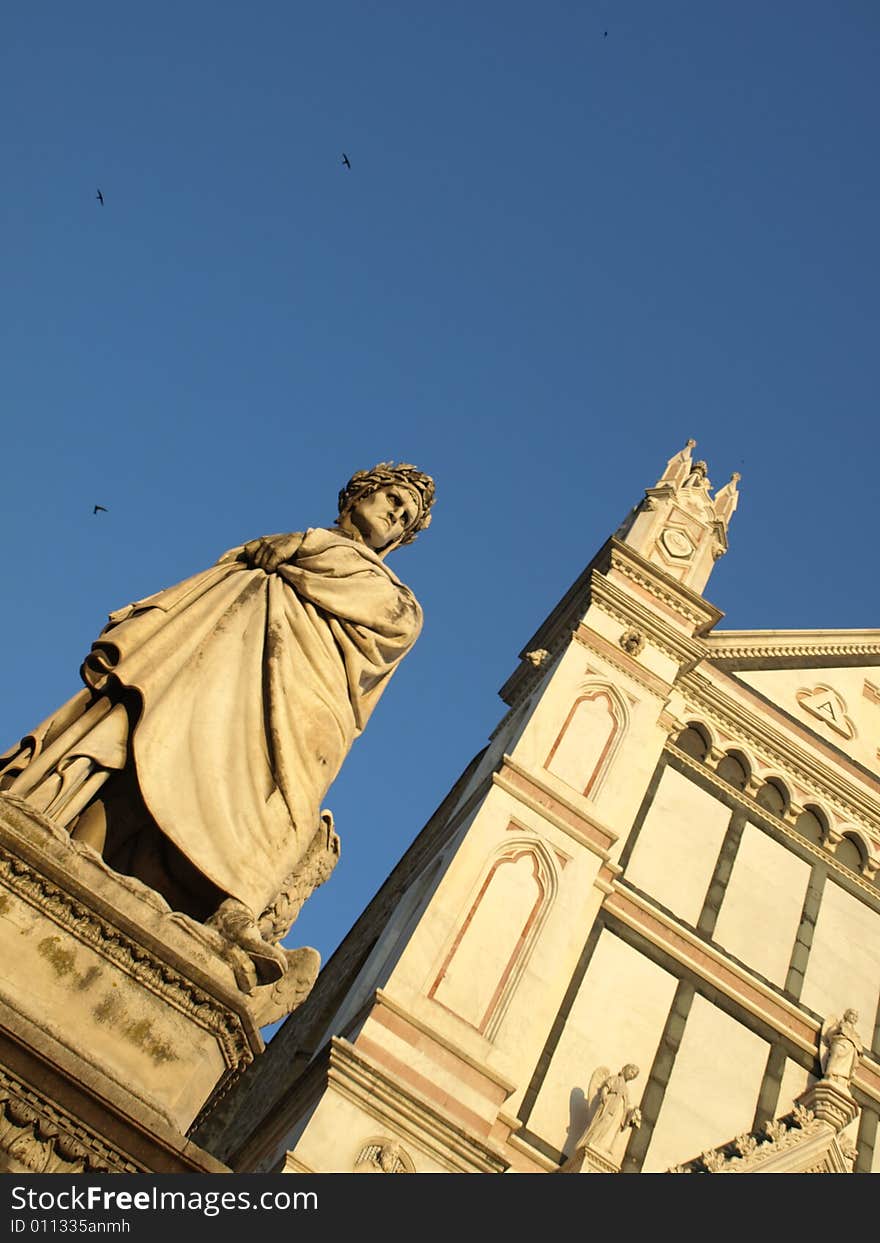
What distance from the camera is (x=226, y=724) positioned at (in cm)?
370

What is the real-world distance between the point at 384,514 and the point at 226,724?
1303 mm

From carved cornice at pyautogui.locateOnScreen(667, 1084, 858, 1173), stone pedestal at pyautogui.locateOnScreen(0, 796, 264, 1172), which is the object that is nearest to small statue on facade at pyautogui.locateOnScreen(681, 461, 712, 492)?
carved cornice at pyautogui.locateOnScreen(667, 1084, 858, 1173)

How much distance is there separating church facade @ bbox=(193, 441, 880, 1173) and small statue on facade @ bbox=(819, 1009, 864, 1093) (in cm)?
2

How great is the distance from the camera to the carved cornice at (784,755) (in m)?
12.3

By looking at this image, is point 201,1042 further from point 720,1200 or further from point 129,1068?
point 720,1200

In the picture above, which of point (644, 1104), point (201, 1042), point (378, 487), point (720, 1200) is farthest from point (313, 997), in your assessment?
point (201, 1042)

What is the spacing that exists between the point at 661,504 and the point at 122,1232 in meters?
11.2

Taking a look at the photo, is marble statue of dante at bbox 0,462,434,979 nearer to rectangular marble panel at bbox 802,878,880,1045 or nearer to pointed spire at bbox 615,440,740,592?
rectangular marble panel at bbox 802,878,880,1045

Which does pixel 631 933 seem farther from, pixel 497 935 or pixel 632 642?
pixel 632 642

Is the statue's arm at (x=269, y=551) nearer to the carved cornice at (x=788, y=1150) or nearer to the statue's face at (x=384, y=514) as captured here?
the statue's face at (x=384, y=514)

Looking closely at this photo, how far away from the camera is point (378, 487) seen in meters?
4.84

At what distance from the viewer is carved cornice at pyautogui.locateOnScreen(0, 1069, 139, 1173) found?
279 cm

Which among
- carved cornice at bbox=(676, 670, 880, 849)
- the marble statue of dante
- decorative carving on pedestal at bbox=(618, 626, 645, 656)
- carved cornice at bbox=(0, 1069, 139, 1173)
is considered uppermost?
carved cornice at bbox=(676, 670, 880, 849)

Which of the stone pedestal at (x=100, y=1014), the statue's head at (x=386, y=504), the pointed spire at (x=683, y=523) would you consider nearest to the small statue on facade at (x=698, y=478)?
the pointed spire at (x=683, y=523)
